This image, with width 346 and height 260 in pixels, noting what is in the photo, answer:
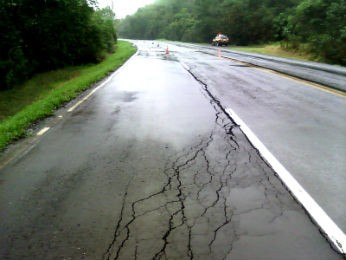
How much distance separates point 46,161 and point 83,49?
21.7m

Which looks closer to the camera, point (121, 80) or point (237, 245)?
point (237, 245)

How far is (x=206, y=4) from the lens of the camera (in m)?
80.2

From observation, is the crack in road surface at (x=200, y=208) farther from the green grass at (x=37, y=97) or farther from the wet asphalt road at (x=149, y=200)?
the green grass at (x=37, y=97)

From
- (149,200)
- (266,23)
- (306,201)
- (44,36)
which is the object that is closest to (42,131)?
(149,200)

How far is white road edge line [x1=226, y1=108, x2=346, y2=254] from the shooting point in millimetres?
3804

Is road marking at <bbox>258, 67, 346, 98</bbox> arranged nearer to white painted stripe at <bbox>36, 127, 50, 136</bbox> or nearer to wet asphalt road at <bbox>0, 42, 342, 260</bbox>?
wet asphalt road at <bbox>0, 42, 342, 260</bbox>

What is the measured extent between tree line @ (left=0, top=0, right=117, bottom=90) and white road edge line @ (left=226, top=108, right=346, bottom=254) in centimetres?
1694

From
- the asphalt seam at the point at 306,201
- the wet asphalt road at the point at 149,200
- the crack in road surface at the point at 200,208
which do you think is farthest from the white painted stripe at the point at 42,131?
the asphalt seam at the point at 306,201

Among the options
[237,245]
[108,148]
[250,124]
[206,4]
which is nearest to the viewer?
[237,245]

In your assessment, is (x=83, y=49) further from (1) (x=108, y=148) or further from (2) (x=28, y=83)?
(1) (x=108, y=148)

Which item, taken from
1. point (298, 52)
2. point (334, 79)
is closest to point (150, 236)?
point (334, 79)

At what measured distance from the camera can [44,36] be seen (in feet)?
79.5

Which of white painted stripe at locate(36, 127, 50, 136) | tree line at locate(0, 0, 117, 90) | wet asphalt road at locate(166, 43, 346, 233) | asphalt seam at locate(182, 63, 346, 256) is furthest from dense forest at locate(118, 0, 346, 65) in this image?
white painted stripe at locate(36, 127, 50, 136)

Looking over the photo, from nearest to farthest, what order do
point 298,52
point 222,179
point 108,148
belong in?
point 222,179, point 108,148, point 298,52
